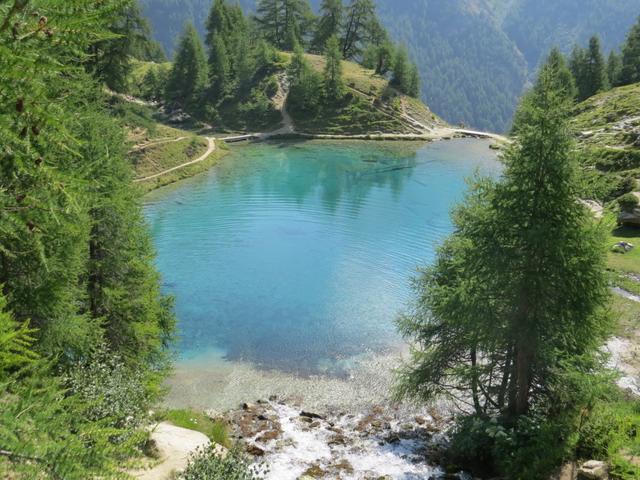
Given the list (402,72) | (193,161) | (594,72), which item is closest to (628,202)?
(193,161)

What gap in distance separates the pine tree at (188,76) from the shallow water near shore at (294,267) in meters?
28.7

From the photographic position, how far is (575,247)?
13859 mm

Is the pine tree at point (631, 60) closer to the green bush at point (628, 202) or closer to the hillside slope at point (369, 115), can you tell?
the hillside slope at point (369, 115)

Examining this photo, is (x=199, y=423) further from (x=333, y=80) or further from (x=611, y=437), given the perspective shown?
(x=333, y=80)

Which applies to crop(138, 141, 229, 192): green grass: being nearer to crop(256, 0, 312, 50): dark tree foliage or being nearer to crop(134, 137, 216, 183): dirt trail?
crop(134, 137, 216, 183): dirt trail

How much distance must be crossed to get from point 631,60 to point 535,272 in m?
85.2

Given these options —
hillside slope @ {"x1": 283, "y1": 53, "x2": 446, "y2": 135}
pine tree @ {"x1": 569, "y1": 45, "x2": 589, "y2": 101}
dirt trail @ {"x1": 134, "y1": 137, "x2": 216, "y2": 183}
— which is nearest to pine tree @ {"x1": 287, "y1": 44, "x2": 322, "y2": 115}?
hillside slope @ {"x1": 283, "y1": 53, "x2": 446, "y2": 135}

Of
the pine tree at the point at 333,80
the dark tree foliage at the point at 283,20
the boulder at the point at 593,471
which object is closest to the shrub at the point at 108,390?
the boulder at the point at 593,471

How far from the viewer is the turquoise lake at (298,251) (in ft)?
84.9

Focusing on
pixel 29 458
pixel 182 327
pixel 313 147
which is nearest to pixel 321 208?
pixel 182 327

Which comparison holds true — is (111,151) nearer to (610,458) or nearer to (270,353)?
(270,353)

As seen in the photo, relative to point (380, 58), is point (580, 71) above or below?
above

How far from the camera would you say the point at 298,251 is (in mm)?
→ 36594

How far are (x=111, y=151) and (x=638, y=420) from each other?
18.6 meters
